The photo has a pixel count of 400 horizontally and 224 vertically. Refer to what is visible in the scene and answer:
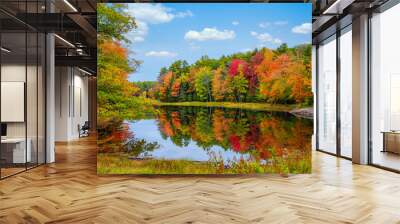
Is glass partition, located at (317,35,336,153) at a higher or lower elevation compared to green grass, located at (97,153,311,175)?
higher

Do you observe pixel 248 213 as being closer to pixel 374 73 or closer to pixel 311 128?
pixel 311 128

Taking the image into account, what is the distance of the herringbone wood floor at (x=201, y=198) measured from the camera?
169 inches

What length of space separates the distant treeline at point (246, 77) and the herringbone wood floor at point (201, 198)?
1.41 meters

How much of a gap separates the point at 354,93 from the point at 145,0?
4885mm

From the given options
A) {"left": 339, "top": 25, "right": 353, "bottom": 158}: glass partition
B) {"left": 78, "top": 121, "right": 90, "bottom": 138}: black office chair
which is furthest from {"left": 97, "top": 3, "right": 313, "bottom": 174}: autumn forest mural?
{"left": 78, "top": 121, "right": 90, "bottom": 138}: black office chair

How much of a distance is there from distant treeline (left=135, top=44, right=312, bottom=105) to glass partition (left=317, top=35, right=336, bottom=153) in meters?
3.83

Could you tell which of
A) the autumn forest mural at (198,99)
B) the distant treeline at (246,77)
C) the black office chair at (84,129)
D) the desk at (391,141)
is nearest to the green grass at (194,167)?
the autumn forest mural at (198,99)

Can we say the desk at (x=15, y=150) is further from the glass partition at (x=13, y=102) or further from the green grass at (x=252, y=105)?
the green grass at (x=252, y=105)

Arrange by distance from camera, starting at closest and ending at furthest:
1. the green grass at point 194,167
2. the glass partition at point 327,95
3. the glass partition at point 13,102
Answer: the glass partition at point 13,102, the green grass at point 194,167, the glass partition at point 327,95

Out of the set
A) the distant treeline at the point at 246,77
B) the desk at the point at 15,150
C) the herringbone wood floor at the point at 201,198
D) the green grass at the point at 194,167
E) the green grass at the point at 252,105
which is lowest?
the herringbone wood floor at the point at 201,198

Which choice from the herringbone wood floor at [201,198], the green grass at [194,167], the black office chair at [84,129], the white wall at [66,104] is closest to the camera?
the herringbone wood floor at [201,198]

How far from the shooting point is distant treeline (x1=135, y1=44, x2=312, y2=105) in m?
6.85

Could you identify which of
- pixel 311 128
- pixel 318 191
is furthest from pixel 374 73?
pixel 318 191

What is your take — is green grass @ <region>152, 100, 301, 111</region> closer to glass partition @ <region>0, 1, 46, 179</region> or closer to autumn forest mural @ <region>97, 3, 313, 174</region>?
autumn forest mural @ <region>97, 3, 313, 174</region>
